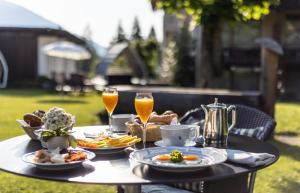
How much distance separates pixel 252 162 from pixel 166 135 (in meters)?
0.53

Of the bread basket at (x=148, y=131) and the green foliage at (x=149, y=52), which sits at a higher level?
the green foliage at (x=149, y=52)

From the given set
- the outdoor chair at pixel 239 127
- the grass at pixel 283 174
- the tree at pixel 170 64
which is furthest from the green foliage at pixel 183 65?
the outdoor chair at pixel 239 127

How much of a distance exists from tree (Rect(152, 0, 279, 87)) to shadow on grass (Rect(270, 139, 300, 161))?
2.49 metres

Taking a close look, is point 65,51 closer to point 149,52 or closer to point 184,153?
point 149,52

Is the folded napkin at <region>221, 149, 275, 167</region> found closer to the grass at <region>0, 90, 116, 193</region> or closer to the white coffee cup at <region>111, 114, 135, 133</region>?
the white coffee cup at <region>111, 114, 135, 133</region>

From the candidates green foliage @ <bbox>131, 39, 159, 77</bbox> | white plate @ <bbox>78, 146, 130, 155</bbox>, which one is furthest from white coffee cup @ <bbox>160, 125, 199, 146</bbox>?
green foliage @ <bbox>131, 39, 159, 77</bbox>

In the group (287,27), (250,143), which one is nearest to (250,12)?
(250,143)

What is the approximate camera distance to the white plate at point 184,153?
2.13 m

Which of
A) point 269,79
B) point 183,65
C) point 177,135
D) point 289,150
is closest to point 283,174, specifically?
point 289,150

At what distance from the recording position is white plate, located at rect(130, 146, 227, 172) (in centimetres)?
213

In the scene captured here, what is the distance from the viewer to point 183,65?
70.0 feet

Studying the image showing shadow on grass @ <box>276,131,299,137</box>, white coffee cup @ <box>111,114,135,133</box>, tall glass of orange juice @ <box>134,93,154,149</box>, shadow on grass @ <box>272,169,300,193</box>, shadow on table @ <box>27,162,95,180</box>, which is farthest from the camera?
shadow on grass @ <box>276,131,299,137</box>

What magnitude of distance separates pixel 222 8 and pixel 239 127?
7073 mm

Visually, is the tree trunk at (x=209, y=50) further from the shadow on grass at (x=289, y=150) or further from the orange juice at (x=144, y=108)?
the orange juice at (x=144, y=108)
